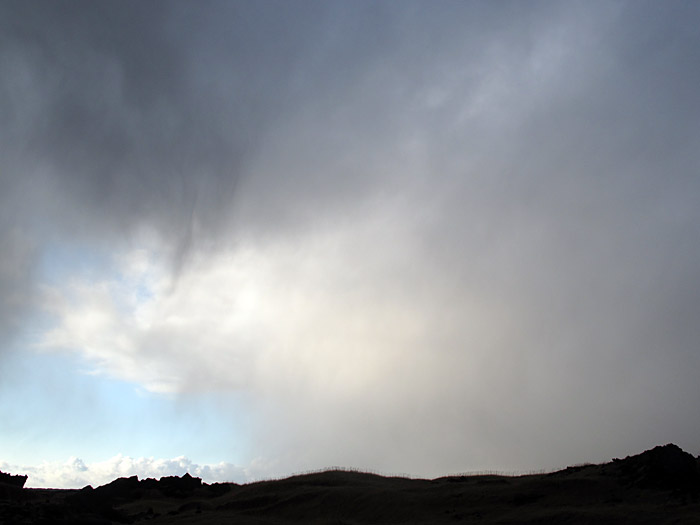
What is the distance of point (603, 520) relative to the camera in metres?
21.2

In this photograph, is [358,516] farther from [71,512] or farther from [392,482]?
[71,512]

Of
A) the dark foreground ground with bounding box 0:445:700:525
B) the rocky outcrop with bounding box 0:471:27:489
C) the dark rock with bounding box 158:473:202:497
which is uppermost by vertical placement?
the rocky outcrop with bounding box 0:471:27:489

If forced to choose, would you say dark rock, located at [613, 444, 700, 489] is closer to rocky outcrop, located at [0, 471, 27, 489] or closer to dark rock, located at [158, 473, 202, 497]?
dark rock, located at [158, 473, 202, 497]

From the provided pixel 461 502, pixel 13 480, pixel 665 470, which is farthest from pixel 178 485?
pixel 665 470

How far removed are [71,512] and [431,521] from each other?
71.7ft

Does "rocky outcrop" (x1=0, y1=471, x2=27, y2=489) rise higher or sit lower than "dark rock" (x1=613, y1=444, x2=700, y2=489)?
higher

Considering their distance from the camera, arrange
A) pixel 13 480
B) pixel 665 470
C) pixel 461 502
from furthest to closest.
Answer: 1. pixel 13 480
2. pixel 461 502
3. pixel 665 470

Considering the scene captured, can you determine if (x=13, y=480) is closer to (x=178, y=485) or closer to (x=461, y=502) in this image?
(x=178, y=485)

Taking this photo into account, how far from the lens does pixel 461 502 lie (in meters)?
27.8

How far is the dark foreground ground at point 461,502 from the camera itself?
914 inches

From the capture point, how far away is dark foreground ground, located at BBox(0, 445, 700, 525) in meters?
23.2

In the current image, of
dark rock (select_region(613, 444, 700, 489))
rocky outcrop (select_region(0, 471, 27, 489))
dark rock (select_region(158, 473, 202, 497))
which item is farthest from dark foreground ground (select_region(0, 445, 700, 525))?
rocky outcrop (select_region(0, 471, 27, 489))

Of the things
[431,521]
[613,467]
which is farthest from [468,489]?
[613,467]

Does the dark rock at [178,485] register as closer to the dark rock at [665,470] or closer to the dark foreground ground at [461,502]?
the dark foreground ground at [461,502]
